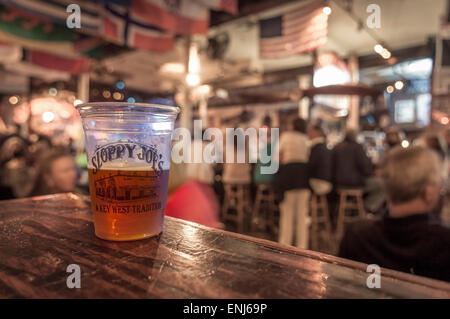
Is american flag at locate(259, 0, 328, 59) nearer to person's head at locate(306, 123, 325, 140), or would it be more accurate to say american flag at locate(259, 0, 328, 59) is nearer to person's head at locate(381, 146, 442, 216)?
person's head at locate(306, 123, 325, 140)

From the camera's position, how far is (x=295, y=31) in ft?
13.6

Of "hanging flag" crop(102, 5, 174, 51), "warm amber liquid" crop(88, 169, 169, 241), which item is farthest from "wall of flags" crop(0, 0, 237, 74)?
"warm amber liquid" crop(88, 169, 169, 241)

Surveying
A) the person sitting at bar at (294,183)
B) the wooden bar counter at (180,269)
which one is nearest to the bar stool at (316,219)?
the person sitting at bar at (294,183)

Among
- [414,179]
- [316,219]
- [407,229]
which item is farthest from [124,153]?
[316,219]

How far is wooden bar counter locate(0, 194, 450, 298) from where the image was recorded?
0.43m

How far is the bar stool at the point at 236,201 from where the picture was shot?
20.2 feet

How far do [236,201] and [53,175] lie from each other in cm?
422

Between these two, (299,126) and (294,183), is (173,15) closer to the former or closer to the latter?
(299,126)

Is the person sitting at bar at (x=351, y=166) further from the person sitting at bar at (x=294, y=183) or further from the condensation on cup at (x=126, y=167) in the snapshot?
the condensation on cup at (x=126, y=167)

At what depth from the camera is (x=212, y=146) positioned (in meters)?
7.64

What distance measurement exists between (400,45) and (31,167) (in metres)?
8.89

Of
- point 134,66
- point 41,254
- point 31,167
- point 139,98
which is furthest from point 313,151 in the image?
point 139,98
